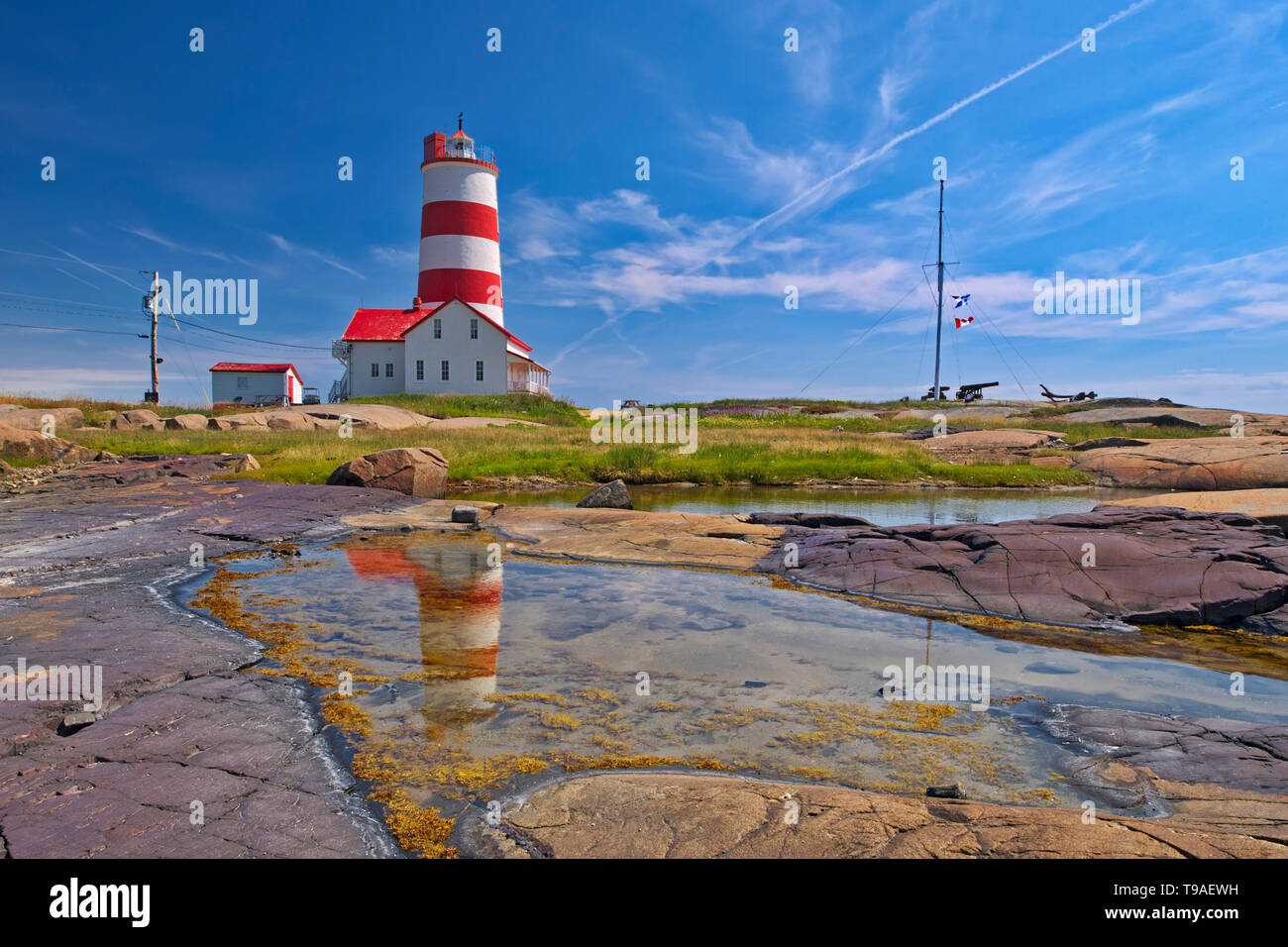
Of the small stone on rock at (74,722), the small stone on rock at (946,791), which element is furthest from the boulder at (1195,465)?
the small stone on rock at (74,722)

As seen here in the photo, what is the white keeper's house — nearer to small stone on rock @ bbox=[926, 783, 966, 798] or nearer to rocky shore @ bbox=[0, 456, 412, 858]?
rocky shore @ bbox=[0, 456, 412, 858]

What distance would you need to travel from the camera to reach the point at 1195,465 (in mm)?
22031

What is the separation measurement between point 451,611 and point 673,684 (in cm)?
303

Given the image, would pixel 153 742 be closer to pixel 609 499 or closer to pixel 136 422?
pixel 609 499

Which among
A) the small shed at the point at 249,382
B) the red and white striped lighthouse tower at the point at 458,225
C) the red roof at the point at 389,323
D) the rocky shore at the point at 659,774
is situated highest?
the red and white striped lighthouse tower at the point at 458,225

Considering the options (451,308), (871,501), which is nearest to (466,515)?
(871,501)

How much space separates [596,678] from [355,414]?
32.5 meters

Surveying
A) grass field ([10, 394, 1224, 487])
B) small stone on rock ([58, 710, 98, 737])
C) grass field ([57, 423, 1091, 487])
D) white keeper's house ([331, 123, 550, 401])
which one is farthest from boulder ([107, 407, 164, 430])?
small stone on rock ([58, 710, 98, 737])

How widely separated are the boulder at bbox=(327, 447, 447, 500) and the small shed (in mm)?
43536

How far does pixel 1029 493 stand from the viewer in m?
23.0

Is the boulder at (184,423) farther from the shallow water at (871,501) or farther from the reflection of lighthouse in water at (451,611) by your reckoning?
the reflection of lighthouse in water at (451,611)

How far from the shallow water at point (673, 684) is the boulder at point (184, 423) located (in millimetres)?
28122

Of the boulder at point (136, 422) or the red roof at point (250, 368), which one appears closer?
the boulder at point (136, 422)

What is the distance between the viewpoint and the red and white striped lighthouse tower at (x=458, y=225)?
47.6 metres
